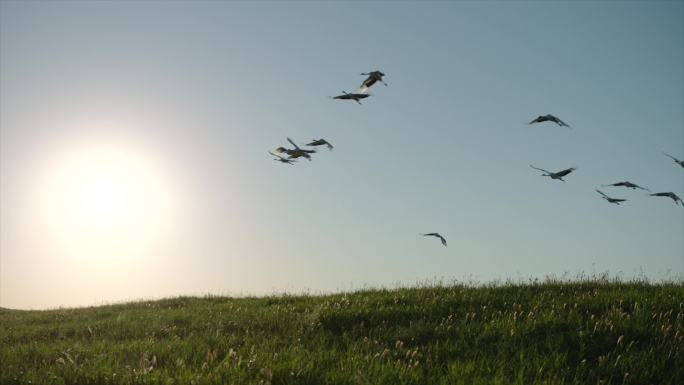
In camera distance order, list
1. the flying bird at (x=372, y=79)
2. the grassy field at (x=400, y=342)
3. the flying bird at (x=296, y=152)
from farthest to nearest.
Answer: the flying bird at (x=296, y=152) < the flying bird at (x=372, y=79) < the grassy field at (x=400, y=342)

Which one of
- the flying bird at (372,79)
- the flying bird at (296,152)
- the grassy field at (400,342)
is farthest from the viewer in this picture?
the flying bird at (296,152)

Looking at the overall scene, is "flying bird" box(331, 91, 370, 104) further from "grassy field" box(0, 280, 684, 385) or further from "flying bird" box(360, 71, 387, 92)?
"grassy field" box(0, 280, 684, 385)

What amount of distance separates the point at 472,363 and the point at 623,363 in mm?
2131

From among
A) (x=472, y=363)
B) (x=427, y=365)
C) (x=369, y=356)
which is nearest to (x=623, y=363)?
(x=472, y=363)

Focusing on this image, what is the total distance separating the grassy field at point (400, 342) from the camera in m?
6.93

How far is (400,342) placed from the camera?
812cm

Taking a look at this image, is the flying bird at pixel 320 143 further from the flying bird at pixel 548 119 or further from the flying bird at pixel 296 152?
the flying bird at pixel 548 119

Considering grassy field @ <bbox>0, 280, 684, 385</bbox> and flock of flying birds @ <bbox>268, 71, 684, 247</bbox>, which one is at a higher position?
flock of flying birds @ <bbox>268, 71, 684, 247</bbox>

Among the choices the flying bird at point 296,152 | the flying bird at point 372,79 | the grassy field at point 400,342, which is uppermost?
the flying bird at point 372,79

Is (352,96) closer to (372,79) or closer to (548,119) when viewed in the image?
(372,79)

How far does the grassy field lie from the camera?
6930mm

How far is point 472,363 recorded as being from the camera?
7.28m

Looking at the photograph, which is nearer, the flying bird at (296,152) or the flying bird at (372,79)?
the flying bird at (372,79)

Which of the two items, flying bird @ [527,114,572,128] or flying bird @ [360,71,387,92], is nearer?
flying bird @ [360,71,387,92]
